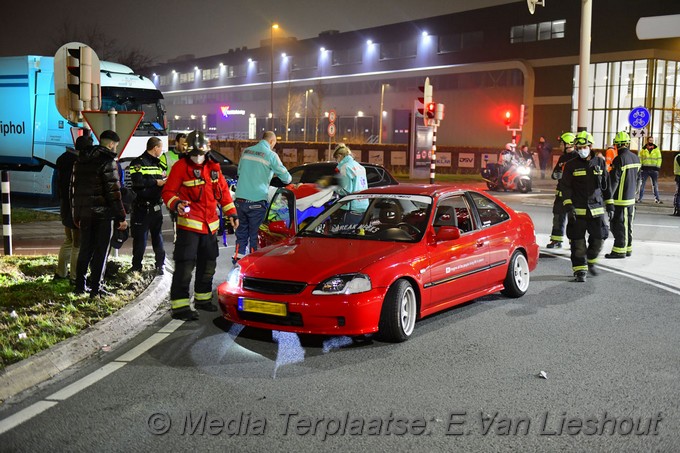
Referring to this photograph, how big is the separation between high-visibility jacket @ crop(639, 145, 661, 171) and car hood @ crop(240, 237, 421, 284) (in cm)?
1843

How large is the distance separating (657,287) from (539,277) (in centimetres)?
143

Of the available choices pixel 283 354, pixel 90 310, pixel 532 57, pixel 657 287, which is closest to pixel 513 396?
pixel 283 354

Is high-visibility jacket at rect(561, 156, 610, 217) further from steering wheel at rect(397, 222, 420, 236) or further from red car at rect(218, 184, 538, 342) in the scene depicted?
steering wheel at rect(397, 222, 420, 236)

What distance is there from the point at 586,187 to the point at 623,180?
81.0 inches

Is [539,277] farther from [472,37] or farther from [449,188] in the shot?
[472,37]

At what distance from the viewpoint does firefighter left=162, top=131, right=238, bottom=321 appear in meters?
7.38

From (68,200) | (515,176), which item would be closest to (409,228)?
(68,200)

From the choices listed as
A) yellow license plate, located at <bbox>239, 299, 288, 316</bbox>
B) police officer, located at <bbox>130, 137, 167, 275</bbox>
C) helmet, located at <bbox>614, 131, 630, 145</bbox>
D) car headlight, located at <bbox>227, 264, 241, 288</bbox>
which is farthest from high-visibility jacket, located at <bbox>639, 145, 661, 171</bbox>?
yellow license plate, located at <bbox>239, 299, 288, 316</bbox>

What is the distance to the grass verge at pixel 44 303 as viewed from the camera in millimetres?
6232

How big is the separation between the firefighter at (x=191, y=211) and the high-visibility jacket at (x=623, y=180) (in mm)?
6656

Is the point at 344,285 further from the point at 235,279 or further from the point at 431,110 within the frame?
the point at 431,110

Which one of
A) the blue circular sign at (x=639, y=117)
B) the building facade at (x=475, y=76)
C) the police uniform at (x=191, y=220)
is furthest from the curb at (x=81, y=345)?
the building facade at (x=475, y=76)

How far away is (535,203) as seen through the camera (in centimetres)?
2295

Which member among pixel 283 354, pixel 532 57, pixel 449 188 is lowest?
pixel 283 354
